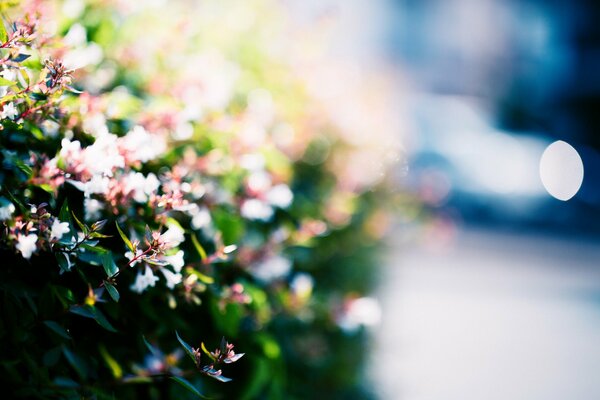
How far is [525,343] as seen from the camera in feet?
19.2

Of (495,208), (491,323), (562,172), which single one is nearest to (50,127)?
(491,323)

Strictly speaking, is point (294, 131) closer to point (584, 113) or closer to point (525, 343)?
point (525, 343)

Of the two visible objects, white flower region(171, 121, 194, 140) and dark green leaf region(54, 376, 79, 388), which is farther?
white flower region(171, 121, 194, 140)

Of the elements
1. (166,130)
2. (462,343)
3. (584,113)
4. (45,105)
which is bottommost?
(45,105)

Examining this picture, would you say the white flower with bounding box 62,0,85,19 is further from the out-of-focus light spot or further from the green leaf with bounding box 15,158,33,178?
the out-of-focus light spot

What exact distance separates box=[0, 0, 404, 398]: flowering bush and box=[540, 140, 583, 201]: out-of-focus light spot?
885cm

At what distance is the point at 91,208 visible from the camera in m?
1.47

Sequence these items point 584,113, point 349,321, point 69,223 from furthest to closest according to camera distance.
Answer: point 584,113 → point 349,321 → point 69,223

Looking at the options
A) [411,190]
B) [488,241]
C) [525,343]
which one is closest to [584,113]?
[488,241]

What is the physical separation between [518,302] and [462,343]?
1925mm

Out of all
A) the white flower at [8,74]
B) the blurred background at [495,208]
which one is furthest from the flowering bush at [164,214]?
the blurred background at [495,208]

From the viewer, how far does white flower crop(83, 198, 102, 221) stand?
145 cm

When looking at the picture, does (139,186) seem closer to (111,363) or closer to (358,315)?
(111,363)

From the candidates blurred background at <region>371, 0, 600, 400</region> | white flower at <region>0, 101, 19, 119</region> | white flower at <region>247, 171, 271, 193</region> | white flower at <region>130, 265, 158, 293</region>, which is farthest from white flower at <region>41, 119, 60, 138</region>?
blurred background at <region>371, 0, 600, 400</region>
